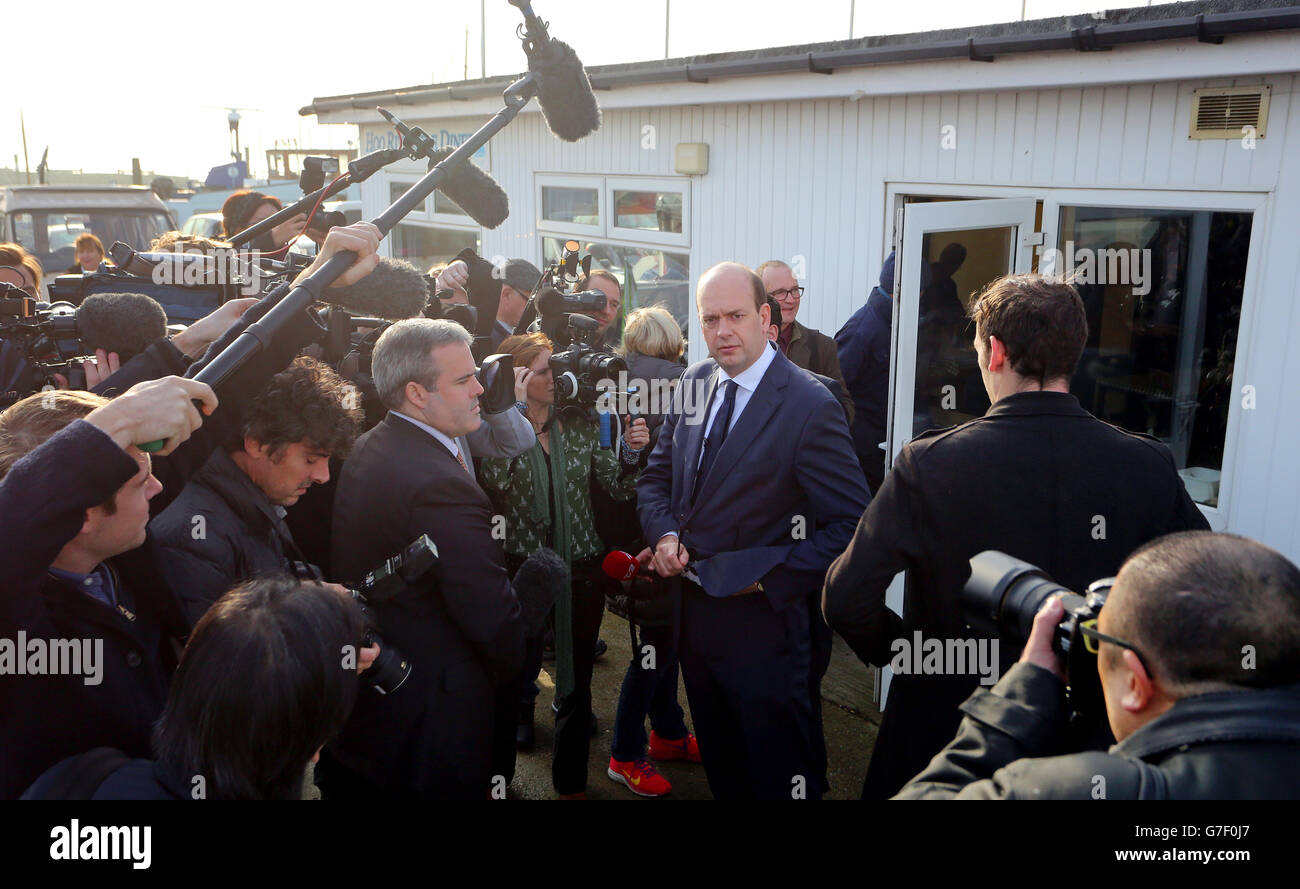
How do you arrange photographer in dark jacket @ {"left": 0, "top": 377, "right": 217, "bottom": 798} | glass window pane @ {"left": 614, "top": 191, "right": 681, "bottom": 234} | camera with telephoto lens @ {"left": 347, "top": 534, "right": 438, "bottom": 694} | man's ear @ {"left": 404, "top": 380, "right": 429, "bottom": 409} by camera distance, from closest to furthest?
photographer in dark jacket @ {"left": 0, "top": 377, "right": 217, "bottom": 798}
camera with telephoto lens @ {"left": 347, "top": 534, "right": 438, "bottom": 694}
man's ear @ {"left": 404, "top": 380, "right": 429, "bottom": 409}
glass window pane @ {"left": 614, "top": 191, "right": 681, "bottom": 234}

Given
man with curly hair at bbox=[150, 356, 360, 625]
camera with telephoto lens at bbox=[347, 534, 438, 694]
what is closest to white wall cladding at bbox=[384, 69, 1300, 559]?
camera with telephoto lens at bbox=[347, 534, 438, 694]

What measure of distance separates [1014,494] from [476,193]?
2.16 meters

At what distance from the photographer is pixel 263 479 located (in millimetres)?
2510

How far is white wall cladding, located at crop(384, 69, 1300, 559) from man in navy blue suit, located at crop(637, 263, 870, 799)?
221cm

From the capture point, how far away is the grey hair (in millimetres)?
2744

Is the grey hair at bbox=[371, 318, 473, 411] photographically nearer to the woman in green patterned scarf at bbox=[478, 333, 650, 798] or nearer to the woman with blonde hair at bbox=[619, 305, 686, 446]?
the woman in green patterned scarf at bbox=[478, 333, 650, 798]

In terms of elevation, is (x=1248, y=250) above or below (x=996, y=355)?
above

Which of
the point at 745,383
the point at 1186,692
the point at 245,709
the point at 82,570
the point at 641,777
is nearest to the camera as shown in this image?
the point at 1186,692

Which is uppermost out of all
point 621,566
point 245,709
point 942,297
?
point 942,297

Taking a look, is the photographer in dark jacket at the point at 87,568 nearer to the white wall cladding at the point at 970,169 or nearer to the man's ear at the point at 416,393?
the man's ear at the point at 416,393

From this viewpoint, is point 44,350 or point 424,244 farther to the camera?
point 424,244

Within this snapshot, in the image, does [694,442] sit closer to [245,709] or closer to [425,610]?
[425,610]

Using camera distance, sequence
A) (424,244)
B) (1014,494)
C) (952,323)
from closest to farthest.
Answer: (1014,494), (952,323), (424,244)

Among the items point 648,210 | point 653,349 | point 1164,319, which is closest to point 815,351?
point 653,349
